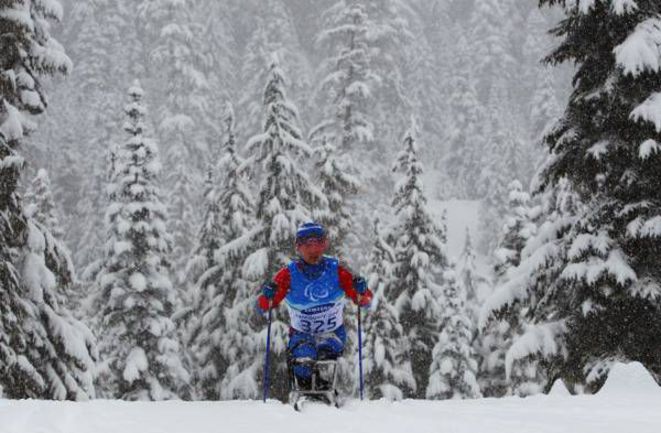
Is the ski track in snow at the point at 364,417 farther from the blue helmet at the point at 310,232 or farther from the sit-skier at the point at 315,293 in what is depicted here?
the blue helmet at the point at 310,232

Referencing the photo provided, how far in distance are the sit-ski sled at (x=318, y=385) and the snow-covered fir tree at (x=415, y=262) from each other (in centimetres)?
1574

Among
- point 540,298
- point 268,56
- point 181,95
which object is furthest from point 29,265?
point 268,56

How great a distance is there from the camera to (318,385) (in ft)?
26.5

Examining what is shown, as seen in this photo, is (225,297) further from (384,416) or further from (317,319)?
(384,416)

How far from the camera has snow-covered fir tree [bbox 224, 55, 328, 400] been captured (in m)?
20.7

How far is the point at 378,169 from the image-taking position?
45.8m

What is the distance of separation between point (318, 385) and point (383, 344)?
14.8 metres

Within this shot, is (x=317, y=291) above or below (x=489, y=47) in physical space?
below

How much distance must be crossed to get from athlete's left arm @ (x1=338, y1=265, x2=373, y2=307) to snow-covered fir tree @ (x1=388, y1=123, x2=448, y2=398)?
49.7 ft

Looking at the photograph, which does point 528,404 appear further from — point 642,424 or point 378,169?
point 378,169

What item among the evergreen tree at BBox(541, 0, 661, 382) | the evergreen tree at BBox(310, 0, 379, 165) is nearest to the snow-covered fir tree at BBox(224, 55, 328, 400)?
the evergreen tree at BBox(541, 0, 661, 382)

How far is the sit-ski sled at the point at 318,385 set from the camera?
766 cm

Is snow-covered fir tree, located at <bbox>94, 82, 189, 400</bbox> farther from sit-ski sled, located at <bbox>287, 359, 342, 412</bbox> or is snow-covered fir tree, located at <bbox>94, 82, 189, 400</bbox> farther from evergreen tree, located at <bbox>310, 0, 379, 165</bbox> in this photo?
evergreen tree, located at <bbox>310, 0, 379, 165</bbox>

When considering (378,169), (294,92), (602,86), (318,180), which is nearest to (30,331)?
(602,86)
